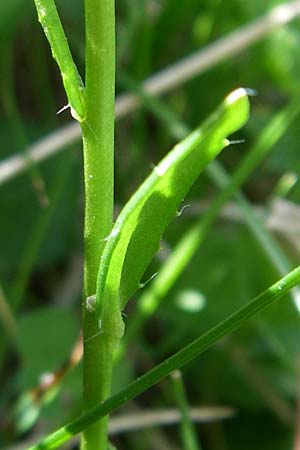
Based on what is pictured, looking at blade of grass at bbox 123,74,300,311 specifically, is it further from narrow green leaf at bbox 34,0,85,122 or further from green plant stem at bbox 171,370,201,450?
narrow green leaf at bbox 34,0,85,122

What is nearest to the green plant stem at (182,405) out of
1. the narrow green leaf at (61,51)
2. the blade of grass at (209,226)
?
the blade of grass at (209,226)

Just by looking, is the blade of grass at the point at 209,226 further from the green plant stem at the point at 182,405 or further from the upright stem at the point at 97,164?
the upright stem at the point at 97,164

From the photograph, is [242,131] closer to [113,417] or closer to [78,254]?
[78,254]

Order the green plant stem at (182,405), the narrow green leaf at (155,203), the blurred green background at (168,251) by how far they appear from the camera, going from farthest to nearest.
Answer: the blurred green background at (168,251) < the green plant stem at (182,405) < the narrow green leaf at (155,203)

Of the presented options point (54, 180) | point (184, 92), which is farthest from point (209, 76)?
point (54, 180)

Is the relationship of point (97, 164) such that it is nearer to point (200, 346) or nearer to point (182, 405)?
point (200, 346)

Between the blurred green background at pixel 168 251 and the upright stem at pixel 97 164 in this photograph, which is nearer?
the upright stem at pixel 97 164

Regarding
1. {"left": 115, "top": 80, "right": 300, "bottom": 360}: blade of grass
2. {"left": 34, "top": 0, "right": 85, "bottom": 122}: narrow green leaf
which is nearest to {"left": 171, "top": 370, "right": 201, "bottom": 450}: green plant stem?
{"left": 115, "top": 80, "right": 300, "bottom": 360}: blade of grass
